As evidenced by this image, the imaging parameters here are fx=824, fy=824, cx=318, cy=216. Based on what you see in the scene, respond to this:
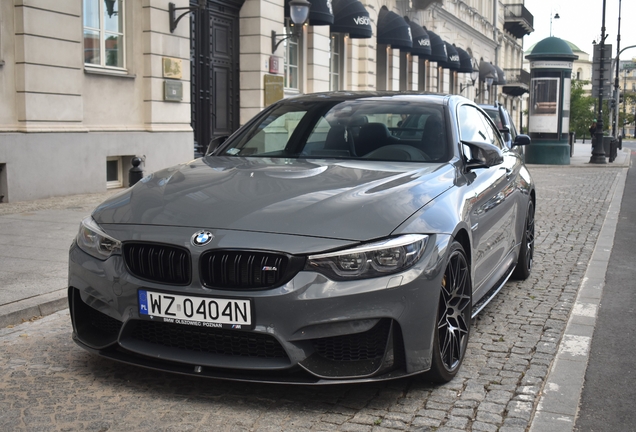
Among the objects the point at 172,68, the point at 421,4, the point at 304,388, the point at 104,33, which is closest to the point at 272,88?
the point at 172,68

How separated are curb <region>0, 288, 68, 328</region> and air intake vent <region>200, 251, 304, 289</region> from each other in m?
2.28

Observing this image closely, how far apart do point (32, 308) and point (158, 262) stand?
222 cm

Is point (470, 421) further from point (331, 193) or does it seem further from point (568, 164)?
point (568, 164)

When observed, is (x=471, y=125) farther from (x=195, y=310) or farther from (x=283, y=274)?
(x=195, y=310)

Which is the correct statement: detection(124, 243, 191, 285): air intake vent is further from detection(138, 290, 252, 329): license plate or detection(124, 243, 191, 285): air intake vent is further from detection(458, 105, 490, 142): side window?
detection(458, 105, 490, 142): side window

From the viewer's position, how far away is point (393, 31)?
89.8 feet

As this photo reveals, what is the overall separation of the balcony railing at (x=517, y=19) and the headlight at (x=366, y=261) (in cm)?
5763

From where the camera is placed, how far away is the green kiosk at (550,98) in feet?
90.0

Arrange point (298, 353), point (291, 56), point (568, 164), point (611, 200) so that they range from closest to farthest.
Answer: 1. point (298, 353)
2. point (611, 200)
3. point (291, 56)
4. point (568, 164)

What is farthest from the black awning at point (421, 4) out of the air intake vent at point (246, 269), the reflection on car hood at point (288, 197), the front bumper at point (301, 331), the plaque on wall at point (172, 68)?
the air intake vent at point (246, 269)

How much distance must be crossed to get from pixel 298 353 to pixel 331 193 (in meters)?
0.86

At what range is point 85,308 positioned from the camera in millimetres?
4121

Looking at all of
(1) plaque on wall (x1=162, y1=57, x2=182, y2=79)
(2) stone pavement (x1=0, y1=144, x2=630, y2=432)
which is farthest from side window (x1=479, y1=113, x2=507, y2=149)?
(1) plaque on wall (x1=162, y1=57, x2=182, y2=79)

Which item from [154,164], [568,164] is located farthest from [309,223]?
[568,164]
